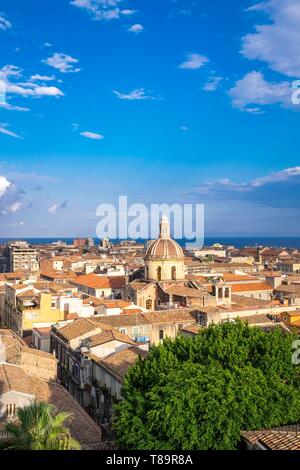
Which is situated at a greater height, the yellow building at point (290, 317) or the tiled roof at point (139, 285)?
the tiled roof at point (139, 285)

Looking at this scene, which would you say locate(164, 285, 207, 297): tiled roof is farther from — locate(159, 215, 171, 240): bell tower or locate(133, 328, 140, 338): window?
locate(133, 328, 140, 338): window

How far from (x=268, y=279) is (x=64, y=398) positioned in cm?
4561

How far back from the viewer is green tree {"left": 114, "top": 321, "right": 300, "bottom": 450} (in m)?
15.7

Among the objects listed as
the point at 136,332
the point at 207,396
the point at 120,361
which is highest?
the point at 207,396

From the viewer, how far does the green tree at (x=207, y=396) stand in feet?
51.6

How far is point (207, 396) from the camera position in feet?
53.4

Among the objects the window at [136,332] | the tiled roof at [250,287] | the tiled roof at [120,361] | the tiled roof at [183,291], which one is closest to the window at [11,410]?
the tiled roof at [120,361]

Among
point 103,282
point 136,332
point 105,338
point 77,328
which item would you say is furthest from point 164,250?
point 105,338

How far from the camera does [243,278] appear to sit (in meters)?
65.8

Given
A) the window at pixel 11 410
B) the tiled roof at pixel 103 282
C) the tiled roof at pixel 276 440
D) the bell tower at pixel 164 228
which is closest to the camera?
the tiled roof at pixel 276 440

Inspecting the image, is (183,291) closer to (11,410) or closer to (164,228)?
(164,228)

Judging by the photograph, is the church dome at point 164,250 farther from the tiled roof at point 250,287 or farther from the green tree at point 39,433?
the green tree at point 39,433
